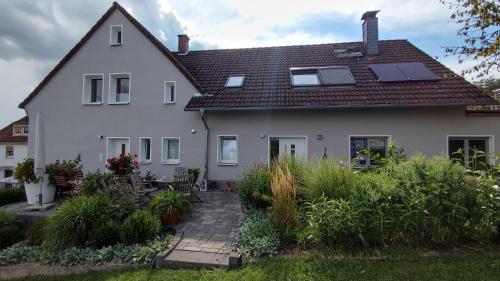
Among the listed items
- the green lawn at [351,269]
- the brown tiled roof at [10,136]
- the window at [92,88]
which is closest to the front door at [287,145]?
the green lawn at [351,269]

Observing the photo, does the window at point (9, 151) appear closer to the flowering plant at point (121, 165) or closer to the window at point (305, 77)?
the flowering plant at point (121, 165)

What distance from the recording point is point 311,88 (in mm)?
11375

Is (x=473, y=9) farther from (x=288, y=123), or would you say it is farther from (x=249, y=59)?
(x=249, y=59)

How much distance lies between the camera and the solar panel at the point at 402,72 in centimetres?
1105

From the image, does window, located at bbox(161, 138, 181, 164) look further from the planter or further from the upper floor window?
the upper floor window

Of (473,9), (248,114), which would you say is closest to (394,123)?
(473,9)

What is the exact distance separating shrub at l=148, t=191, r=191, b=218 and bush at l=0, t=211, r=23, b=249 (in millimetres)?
2806

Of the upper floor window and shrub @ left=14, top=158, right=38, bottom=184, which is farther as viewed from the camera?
the upper floor window

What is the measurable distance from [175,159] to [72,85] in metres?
5.97

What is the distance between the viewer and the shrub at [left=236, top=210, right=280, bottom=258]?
465 centimetres

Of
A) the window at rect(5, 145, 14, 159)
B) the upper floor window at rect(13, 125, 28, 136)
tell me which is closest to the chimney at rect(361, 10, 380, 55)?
the upper floor window at rect(13, 125, 28, 136)

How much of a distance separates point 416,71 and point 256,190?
952 cm

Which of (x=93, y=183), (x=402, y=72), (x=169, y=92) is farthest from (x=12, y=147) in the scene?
(x=402, y=72)

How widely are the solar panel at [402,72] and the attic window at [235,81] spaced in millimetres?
5743
